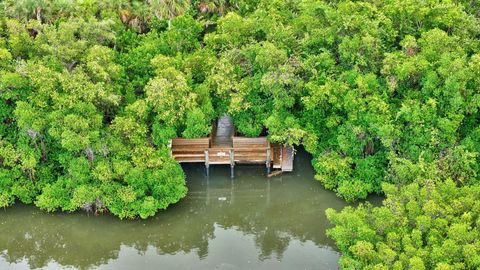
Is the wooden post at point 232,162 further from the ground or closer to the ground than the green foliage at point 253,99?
closer to the ground

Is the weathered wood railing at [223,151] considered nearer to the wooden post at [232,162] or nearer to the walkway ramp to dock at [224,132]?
the wooden post at [232,162]

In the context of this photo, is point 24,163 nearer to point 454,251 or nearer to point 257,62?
point 257,62

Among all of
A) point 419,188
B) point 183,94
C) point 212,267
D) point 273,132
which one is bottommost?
point 212,267

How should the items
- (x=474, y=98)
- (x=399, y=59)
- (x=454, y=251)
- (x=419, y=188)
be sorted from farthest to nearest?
(x=399, y=59)
(x=474, y=98)
(x=419, y=188)
(x=454, y=251)

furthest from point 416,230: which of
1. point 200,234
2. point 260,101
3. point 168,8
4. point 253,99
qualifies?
point 168,8

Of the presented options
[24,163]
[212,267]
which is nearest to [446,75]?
[212,267]

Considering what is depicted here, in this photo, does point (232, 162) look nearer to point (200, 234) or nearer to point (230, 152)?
point (230, 152)

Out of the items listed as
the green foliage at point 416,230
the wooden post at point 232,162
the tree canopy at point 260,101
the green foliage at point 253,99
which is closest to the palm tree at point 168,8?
the tree canopy at point 260,101
